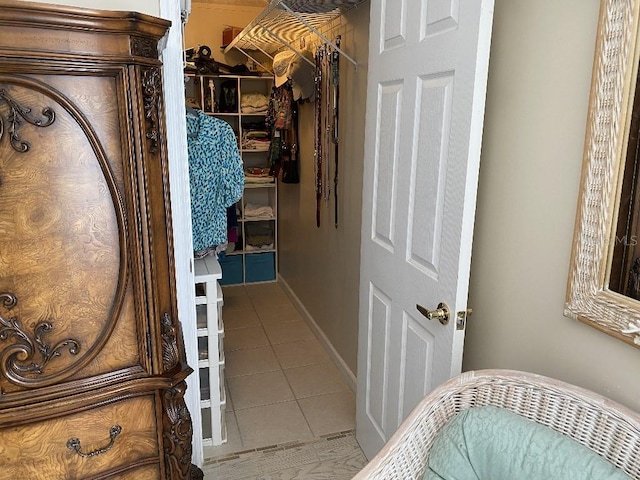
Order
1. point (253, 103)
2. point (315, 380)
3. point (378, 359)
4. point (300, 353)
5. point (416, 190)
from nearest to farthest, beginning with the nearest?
1. point (416, 190)
2. point (378, 359)
3. point (315, 380)
4. point (300, 353)
5. point (253, 103)

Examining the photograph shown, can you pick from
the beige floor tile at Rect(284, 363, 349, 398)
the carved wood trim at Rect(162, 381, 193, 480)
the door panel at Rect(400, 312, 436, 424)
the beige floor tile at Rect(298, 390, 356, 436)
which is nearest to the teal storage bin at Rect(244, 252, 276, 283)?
the beige floor tile at Rect(284, 363, 349, 398)

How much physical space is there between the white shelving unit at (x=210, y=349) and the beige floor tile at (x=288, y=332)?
1064 mm

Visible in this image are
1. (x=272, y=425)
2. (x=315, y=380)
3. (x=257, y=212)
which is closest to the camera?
(x=272, y=425)

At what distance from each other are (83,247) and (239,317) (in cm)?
275

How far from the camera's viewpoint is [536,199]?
131 cm

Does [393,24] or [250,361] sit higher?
[393,24]

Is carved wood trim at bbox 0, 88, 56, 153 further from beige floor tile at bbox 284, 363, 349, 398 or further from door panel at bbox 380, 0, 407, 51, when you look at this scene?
beige floor tile at bbox 284, 363, 349, 398

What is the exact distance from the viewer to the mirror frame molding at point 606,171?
100 cm

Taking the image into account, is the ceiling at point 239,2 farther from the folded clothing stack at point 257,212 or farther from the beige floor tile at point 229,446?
the beige floor tile at point 229,446

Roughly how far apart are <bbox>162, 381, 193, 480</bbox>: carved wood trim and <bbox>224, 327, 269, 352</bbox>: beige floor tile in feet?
6.40

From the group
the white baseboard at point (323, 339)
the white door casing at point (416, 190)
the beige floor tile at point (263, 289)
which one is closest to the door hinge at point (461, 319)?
the white door casing at point (416, 190)

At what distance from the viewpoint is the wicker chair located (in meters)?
1.06

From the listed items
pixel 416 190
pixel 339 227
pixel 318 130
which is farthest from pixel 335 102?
pixel 416 190

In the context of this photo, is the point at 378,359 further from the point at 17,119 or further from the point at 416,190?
the point at 17,119
